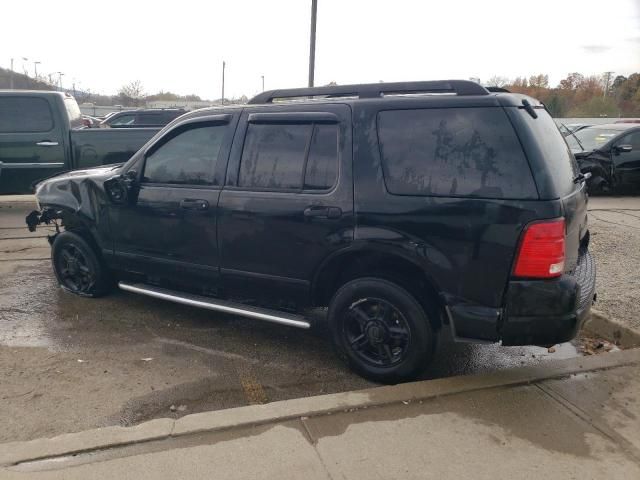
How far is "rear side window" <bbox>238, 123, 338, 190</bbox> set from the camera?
12.0 ft

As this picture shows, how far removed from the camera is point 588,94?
62.6m

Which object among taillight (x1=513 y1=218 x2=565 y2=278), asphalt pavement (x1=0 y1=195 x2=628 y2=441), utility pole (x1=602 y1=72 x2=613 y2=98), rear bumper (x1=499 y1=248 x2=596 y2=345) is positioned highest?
utility pole (x1=602 y1=72 x2=613 y2=98)

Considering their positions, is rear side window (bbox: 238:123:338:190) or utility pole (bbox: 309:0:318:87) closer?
rear side window (bbox: 238:123:338:190)

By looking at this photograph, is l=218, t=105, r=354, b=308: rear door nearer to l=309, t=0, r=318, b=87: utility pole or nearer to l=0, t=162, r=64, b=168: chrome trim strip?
l=0, t=162, r=64, b=168: chrome trim strip

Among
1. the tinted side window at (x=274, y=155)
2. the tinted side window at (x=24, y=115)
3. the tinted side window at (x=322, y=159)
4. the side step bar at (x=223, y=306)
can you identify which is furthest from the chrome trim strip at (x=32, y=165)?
the tinted side window at (x=322, y=159)

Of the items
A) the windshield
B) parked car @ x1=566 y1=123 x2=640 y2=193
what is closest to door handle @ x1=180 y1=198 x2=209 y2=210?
parked car @ x1=566 y1=123 x2=640 y2=193

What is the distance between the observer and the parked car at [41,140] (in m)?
8.62

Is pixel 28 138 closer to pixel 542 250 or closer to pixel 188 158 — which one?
pixel 188 158

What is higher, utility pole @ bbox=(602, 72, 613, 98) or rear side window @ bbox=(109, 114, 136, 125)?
utility pole @ bbox=(602, 72, 613, 98)

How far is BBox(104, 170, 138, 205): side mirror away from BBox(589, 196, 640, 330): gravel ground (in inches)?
165

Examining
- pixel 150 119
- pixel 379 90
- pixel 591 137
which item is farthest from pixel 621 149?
pixel 150 119

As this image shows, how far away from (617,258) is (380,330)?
4215mm

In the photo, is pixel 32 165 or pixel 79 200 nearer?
pixel 79 200

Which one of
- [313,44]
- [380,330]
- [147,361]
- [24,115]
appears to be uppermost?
[313,44]
